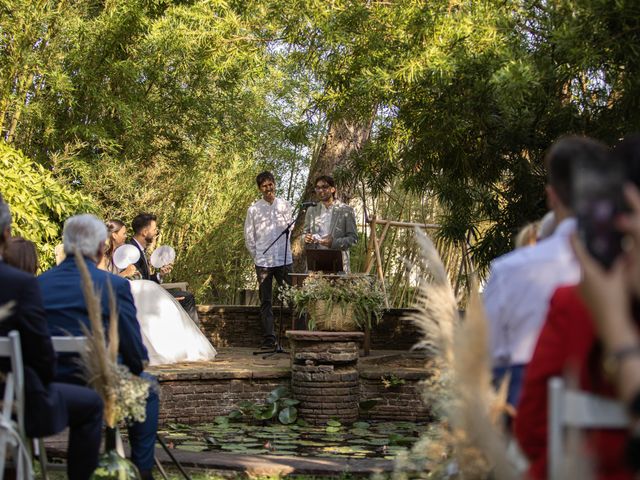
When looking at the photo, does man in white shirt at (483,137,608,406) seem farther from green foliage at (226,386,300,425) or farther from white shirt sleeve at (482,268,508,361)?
green foliage at (226,386,300,425)

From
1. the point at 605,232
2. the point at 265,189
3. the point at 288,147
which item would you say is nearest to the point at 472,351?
the point at 605,232

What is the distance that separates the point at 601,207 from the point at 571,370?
1.17 ft

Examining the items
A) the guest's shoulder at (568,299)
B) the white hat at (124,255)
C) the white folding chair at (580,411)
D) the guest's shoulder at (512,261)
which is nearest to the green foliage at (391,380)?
the white hat at (124,255)

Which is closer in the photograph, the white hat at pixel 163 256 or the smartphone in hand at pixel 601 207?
the smartphone in hand at pixel 601 207

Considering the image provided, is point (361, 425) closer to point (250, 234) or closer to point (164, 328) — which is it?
point (164, 328)

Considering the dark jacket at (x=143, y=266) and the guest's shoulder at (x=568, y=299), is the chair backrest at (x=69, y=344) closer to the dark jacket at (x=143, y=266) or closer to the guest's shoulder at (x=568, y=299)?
the guest's shoulder at (x=568, y=299)

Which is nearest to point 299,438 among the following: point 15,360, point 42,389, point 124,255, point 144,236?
point 124,255

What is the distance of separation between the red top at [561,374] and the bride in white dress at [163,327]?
7.88 metres

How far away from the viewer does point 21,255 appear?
550 cm

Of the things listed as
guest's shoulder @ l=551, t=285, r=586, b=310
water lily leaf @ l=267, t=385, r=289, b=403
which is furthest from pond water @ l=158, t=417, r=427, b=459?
guest's shoulder @ l=551, t=285, r=586, b=310

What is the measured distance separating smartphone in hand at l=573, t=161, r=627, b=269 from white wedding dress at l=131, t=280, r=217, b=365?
861 cm

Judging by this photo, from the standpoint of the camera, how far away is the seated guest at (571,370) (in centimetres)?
210

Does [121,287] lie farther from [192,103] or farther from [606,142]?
[192,103]

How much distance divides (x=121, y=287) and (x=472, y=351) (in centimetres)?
333
